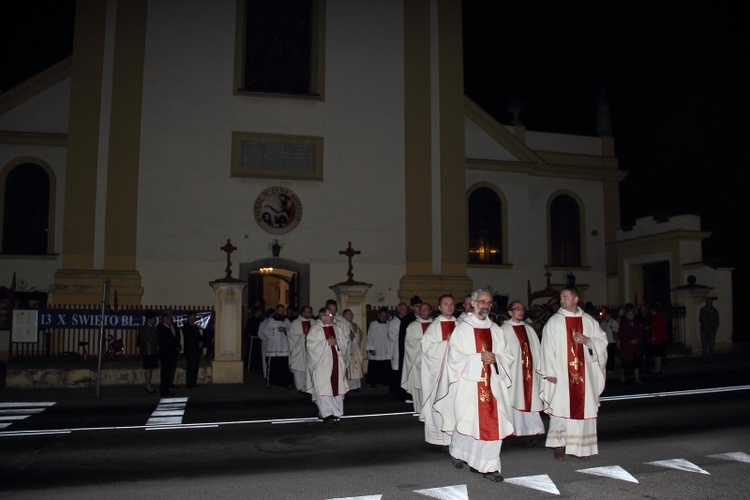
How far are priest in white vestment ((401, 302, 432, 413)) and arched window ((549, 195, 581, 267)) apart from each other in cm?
1376

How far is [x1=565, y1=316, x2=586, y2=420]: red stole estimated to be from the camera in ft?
25.2

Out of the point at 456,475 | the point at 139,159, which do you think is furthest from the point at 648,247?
the point at 456,475

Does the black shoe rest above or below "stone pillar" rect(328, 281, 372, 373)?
below

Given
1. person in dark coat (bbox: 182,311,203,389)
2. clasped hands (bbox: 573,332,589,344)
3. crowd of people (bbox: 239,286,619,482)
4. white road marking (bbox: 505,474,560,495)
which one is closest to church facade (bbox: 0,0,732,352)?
person in dark coat (bbox: 182,311,203,389)

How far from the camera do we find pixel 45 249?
64.7 ft

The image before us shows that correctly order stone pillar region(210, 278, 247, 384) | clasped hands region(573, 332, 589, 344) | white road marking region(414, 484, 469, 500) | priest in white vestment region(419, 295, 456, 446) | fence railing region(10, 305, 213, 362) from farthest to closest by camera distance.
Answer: stone pillar region(210, 278, 247, 384) → fence railing region(10, 305, 213, 362) → priest in white vestment region(419, 295, 456, 446) → clasped hands region(573, 332, 589, 344) → white road marking region(414, 484, 469, 500)

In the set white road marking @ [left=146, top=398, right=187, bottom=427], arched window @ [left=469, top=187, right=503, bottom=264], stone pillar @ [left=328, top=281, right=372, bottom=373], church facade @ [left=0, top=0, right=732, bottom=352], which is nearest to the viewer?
white road marking @ [left=146, top=398, right=187, bottom=427]

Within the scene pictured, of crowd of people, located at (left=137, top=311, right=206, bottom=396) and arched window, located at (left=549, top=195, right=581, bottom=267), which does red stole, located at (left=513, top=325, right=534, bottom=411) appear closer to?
crowd of people, located at (left=137, top=311, right=206, bottom=396)

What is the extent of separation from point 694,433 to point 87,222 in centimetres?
1603

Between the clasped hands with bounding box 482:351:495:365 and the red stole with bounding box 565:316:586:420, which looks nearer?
the clasped hands with bounding box 482:351:495:365

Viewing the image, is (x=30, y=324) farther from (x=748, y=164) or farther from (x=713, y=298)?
(x=748, y=164)

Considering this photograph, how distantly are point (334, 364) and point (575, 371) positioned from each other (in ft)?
13.3

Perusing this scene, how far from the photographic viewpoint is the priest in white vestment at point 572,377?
7660 mm

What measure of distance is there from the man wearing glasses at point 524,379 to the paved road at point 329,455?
0.31 metres
